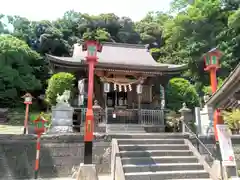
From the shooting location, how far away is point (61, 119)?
877 cm

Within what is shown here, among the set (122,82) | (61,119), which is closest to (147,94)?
(122,82)

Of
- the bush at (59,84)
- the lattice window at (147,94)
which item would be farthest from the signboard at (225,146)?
the bush at (59,84)

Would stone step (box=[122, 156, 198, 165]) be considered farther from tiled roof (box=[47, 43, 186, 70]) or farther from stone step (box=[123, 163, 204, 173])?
tiled roof (box=[47, 43, 186, 70])

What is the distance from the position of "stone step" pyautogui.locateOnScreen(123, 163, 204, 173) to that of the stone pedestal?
138 inches

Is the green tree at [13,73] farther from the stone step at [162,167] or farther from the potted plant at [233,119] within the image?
the potted plant at [233,119]

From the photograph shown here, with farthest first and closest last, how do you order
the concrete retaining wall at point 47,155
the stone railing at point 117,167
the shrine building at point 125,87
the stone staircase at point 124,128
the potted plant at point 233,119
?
the shrine building at point 125,87
the stone staircase at point 124,128
the potted plant at point 233,119
the concrete retaining wall at point 47,155
the stone railing at point 117,167

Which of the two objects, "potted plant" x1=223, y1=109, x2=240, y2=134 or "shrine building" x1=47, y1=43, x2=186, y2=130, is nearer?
"potted plant" x1=223, y1=109, x2=240, y2=134

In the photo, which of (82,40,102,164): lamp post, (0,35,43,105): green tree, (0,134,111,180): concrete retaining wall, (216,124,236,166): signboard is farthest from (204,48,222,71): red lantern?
(0,35,43,105): green tree

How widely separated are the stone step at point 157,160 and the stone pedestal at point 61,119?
3280mm

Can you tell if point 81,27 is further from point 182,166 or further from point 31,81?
point 182,166

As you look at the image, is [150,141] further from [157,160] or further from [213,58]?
[213,58]

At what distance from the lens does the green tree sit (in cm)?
1827

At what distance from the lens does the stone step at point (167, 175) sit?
5867mm

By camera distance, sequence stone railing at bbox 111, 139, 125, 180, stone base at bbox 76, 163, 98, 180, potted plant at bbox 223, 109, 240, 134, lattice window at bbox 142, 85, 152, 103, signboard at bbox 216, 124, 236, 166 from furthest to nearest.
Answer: lattice window at bbox 142, 85, 152, 103, potted plant at bbox 223, 109, 240, 134, stone railing at bbox 111, 139, 125, 180, stone base at bbox 76, 163, 98, 180, signboard at bbox 216, 124, 236, 166
